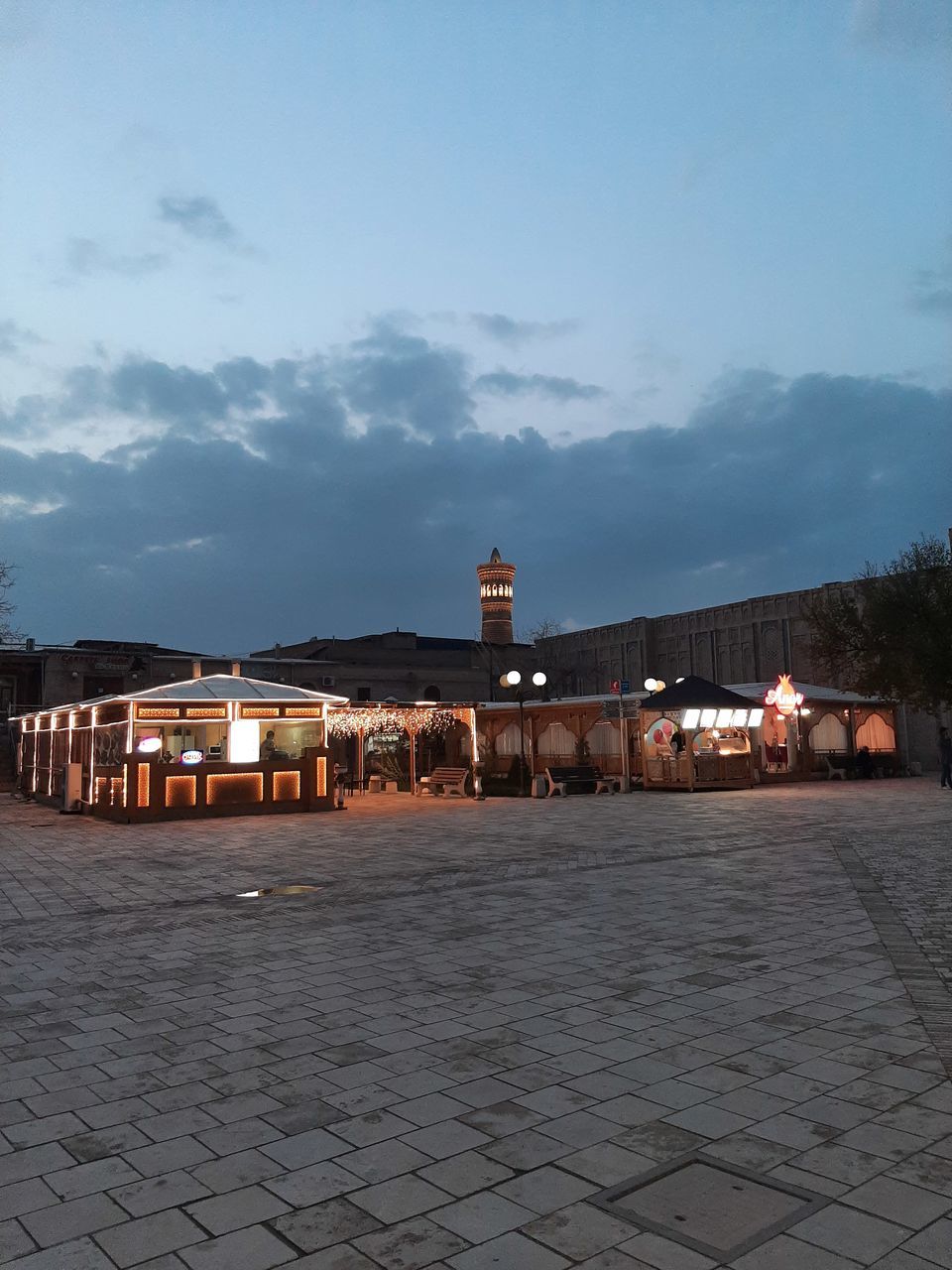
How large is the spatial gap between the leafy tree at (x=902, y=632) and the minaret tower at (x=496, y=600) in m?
34.9

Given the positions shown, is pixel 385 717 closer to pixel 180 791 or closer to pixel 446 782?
pixel 446 782

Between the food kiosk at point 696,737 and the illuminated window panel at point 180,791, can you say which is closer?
the illuminated window panel at point 180,791

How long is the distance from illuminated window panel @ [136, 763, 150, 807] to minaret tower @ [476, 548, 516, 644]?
46.4 metres

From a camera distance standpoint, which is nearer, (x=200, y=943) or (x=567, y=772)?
(x=200, y=943)

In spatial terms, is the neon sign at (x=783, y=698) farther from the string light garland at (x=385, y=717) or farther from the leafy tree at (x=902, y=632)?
the string light garland at (x=385, y=717)

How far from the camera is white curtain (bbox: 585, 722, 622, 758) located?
28506 mm

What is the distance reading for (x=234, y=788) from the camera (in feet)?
62.4

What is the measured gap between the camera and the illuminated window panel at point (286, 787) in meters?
19.5

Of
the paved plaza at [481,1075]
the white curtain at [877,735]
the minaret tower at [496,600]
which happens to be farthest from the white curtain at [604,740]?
the minaret tower at [496,600]

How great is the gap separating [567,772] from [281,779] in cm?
817

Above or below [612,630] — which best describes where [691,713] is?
below

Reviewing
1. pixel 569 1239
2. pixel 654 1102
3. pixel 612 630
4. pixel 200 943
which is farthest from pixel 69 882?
pixel 612 630

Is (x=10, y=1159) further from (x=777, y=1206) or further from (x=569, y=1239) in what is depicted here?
(x=777, y=1206)

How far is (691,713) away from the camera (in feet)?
76.5
